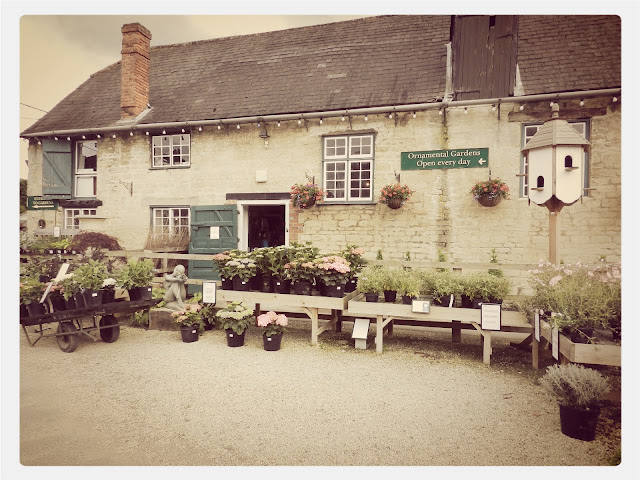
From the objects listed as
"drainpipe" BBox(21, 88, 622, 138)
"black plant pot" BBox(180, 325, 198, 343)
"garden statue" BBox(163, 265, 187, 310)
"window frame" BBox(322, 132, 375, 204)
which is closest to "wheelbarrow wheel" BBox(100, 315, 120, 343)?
"black plant pot" BBox(180, 325, 198, 343)

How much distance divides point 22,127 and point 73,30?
0.85m

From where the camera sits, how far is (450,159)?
167 inches

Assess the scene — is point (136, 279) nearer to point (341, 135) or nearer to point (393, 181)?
point (393, 181)

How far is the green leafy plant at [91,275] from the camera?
385 centimetres

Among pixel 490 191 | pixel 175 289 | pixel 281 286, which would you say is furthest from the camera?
pixel 175 289

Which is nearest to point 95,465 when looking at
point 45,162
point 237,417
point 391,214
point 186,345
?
point 237,417

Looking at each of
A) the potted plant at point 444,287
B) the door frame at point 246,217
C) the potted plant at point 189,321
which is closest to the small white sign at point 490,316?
the potted plant at point 444,287

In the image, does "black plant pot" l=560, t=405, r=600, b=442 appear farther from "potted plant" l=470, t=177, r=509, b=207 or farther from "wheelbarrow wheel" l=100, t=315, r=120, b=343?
"wheelbarrow wheel" l=100, t=315, r=120, b=343

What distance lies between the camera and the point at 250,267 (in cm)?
456

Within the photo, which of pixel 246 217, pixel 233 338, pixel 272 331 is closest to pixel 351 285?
pixel 272 331

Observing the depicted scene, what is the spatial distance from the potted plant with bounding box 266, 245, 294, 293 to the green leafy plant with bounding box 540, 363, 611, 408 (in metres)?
2.79

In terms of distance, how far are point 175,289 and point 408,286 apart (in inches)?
125

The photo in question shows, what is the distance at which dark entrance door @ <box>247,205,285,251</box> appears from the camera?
637 cm

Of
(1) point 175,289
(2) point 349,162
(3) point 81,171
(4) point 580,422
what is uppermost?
(2) point 349,162
